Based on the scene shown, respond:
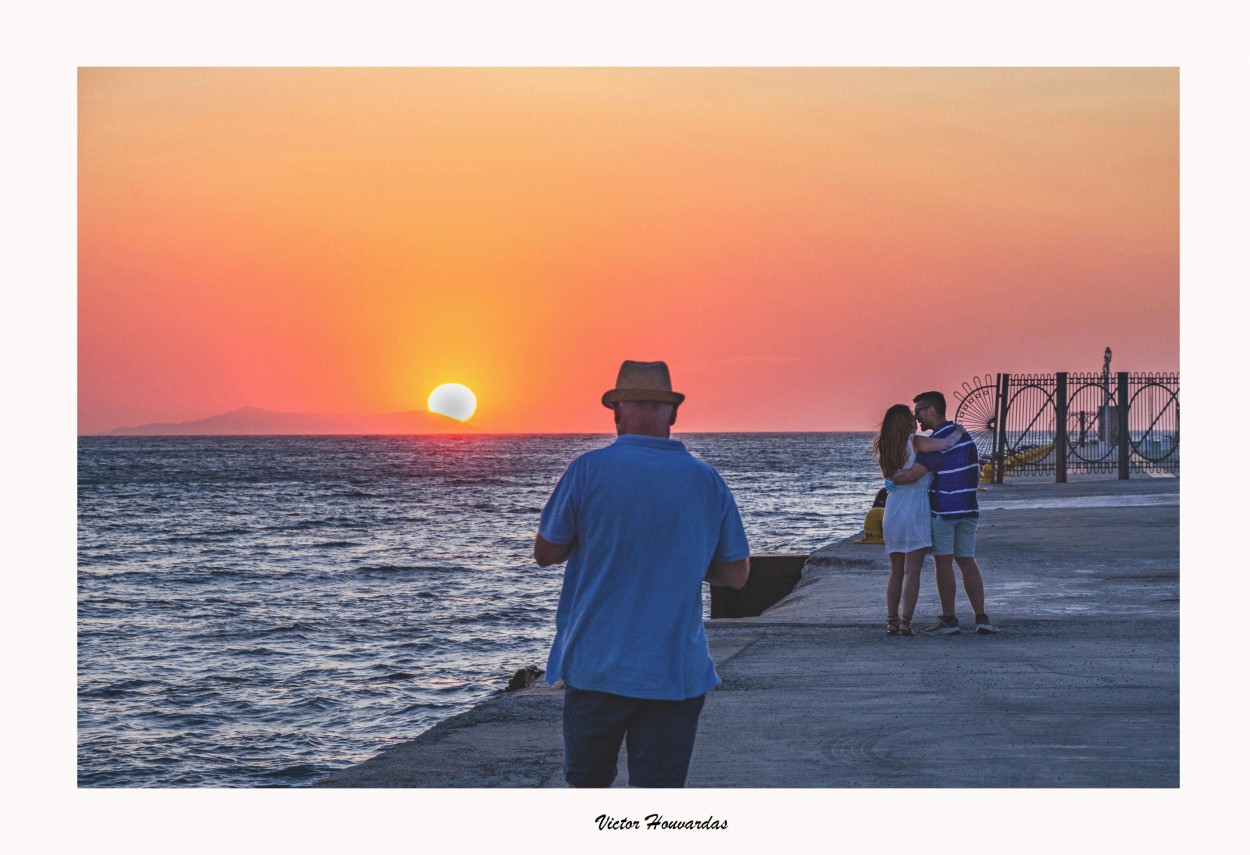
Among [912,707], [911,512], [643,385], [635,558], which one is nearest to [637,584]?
[635,558]

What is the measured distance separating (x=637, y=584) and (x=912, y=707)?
3272 mm

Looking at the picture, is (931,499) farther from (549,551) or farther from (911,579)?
(549,551)

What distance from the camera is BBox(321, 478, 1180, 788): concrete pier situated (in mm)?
5473

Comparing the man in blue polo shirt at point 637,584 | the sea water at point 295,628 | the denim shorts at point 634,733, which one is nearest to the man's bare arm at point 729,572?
the man in blue polo shirt at point 637,584

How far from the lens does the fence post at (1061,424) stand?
25.9m

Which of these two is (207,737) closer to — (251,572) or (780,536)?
(251,572)

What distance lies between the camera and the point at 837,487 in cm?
5994

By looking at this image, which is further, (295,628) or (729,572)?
(295,628)

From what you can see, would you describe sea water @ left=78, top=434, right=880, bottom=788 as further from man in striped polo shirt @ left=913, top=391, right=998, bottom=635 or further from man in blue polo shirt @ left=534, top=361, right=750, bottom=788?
man in blue polo shirt @ left=534, top=361, right=750, bottom=788

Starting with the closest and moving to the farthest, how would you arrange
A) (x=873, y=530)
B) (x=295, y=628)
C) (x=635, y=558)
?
1. (x=635, y=558)
2. (x=873, y=530)
3. (x=295, y=628)

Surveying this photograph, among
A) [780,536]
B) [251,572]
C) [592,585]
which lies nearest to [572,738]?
[592,585]

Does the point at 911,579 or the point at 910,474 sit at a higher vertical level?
the point at 910,474

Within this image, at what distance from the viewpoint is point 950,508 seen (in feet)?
27.8
